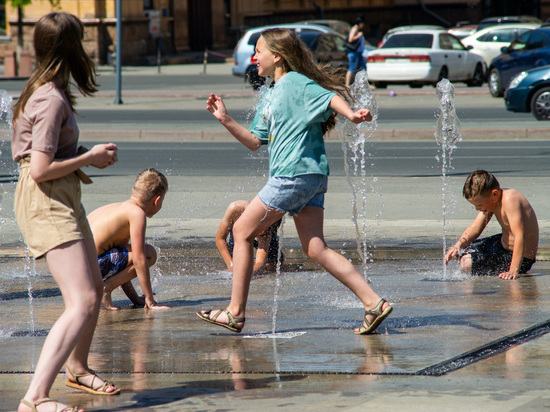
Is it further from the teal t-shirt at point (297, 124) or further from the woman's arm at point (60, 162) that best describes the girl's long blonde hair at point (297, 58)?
the woman's arm at point (60, 162)

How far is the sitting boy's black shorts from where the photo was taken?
23.4 feet

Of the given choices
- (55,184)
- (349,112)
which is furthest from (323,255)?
(55,184)

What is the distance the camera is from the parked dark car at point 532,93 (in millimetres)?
18469

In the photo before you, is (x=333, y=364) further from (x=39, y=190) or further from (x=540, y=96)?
(x=540, y=96)

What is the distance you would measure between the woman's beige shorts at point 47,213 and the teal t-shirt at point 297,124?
1.48 metres

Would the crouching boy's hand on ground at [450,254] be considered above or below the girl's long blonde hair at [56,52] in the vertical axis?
below

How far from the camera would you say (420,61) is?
26.4m

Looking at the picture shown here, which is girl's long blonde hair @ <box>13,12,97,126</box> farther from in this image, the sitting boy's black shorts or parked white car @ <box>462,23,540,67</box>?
parked white car @ <box>462,23,540,67</box>

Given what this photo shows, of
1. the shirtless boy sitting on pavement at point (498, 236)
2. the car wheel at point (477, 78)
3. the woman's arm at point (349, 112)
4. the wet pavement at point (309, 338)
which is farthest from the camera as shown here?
the car wheel at point (477, 78)

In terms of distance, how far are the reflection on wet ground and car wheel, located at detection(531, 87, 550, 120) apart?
12.0 meters

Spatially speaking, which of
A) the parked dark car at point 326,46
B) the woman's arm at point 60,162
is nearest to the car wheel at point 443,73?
the parked dark car at point 326,46

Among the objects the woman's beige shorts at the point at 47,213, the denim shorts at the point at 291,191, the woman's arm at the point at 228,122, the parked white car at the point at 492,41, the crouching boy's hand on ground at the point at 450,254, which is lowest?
the crouching boy's hand on ground at the point at 450,254

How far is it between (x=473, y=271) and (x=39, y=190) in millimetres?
4121

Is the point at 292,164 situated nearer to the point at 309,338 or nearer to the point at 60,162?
the point at 309,338
